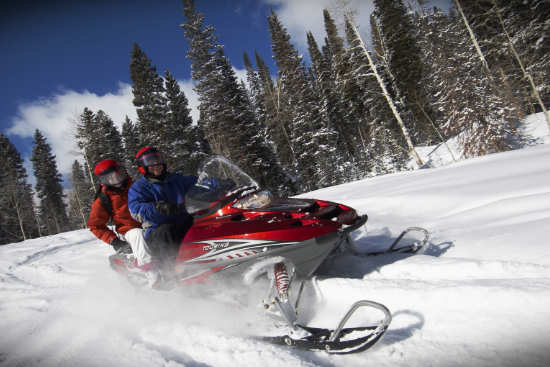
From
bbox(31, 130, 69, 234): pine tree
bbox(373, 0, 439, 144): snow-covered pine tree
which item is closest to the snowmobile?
bbox(373, 0, 439, 144): snow-covered pine tree

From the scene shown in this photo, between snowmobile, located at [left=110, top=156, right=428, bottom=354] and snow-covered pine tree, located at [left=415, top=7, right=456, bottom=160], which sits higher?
snow-covered pine tree, located at [left=415, top=7, right=456, bottom=160]

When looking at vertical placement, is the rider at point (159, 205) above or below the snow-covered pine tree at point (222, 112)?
below

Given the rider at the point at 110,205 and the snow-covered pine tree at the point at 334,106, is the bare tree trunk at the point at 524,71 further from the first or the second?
the rider at the point at 110,205

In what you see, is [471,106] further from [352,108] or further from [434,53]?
[352,108]

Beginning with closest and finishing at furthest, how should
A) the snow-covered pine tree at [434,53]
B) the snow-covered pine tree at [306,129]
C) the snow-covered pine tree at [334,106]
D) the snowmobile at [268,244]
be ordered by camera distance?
the snowmobile at [268,244] < the snow-covered pine tree at [434,53] < the snow-covered pine tree at [306,129] < the snow-covered pine tree at [334,106]

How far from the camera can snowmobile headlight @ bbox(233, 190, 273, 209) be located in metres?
2.90

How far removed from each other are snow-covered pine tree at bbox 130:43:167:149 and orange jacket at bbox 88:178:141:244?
50.1 ft

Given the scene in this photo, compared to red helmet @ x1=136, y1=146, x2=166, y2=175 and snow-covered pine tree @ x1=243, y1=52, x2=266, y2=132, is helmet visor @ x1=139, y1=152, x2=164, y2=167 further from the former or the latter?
snow-covered pine tree @ x1=243, y1=52, x2=266, y2=132

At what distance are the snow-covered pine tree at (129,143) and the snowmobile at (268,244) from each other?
98.1 feet

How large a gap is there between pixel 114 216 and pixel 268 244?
254cm

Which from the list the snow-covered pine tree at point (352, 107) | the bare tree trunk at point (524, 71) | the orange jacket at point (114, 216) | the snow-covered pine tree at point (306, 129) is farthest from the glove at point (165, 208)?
the snow-covered pine tree at point (352, 107)

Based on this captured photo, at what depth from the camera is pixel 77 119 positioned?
2122 cm

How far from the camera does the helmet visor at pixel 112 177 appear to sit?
3738 mm

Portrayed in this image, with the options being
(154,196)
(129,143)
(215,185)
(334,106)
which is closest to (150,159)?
(154,196)
